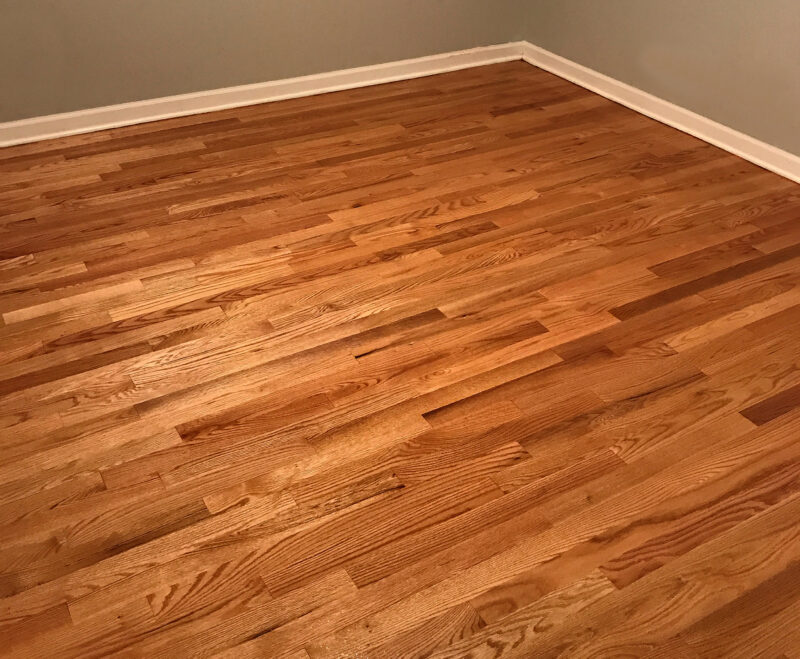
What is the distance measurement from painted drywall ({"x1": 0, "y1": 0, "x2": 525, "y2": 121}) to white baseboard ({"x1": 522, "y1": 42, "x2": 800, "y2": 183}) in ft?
1.37

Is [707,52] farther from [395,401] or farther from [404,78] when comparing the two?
[395,401]

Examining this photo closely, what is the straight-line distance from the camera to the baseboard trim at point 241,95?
10.3ft

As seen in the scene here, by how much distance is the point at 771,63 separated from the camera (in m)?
2.98

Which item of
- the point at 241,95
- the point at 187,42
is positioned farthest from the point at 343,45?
the point at 187,42

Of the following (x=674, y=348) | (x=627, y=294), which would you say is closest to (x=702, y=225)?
(x=627, y=294)

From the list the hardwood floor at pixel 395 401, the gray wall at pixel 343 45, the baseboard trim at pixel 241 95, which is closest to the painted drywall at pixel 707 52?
the gray wall at pixel 343 45

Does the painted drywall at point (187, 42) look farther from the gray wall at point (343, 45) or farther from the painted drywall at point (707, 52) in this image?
the painted drywall at point (707, 52)

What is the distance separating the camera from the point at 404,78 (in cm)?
383

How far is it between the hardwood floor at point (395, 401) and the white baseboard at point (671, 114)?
113mm

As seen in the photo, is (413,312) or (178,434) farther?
(413,312)

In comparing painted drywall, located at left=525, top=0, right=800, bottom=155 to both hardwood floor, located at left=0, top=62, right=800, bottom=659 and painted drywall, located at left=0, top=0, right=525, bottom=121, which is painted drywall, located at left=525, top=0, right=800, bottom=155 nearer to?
hardwood floor, located at left=0, top=62, right=800, bottom=659

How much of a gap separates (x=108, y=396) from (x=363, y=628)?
871 millimetres

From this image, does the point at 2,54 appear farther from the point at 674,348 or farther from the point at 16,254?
the point at 674,348

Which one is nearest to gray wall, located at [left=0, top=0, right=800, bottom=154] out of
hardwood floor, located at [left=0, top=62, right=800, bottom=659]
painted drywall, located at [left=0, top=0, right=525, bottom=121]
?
painted drywall, located at [left=0, top=0, right=525, bottom=121]
